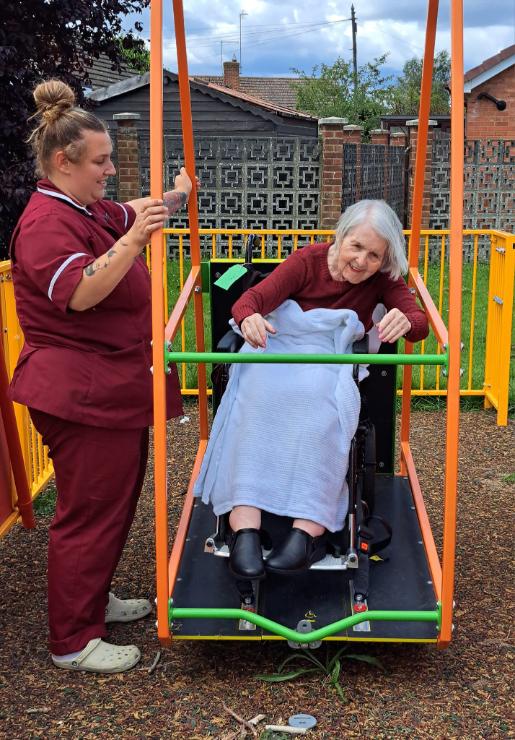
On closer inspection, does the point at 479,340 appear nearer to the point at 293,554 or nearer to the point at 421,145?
the point at 421,145

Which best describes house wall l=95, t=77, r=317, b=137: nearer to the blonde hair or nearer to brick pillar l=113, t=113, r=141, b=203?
brick pillar l=113, t=113, r=141, b=203

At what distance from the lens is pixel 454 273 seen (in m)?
2.58

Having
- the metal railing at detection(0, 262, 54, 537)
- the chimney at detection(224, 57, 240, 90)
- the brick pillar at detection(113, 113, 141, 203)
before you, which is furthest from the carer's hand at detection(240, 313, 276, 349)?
the chimney at detection(224, 57, 240, 90)

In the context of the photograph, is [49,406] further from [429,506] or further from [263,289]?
[429,506]

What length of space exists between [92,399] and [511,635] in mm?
1732

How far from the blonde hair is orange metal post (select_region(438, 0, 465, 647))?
109 centimetres

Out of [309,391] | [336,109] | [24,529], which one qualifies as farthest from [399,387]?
[336,109]

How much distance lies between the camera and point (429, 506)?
454 cm

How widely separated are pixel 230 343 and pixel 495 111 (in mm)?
18692

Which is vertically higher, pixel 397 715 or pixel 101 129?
pixel 101 129

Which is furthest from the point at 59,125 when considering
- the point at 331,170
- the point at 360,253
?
the point at 331,170

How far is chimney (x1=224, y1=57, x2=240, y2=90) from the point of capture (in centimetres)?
4053

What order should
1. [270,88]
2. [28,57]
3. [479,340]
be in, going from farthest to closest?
[270,88] < [479,340] < [28,57]

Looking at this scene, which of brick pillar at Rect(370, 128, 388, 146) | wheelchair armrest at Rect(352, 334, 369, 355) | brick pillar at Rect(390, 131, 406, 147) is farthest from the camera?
brick pillar at Rect(370, 128, 388, 146)
